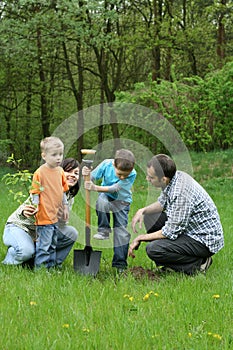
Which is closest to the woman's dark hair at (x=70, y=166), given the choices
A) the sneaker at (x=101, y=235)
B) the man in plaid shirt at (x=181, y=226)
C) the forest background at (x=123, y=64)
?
the sneaker at (x=101, y=235)

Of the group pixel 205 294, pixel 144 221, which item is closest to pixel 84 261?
pixel 144 221

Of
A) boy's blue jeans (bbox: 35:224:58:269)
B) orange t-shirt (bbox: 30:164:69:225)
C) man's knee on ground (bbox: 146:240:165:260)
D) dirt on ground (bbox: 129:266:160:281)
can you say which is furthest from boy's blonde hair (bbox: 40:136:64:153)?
dirt on ground (bbox: 129:266:160:281)

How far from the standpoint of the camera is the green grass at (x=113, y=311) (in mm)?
3418

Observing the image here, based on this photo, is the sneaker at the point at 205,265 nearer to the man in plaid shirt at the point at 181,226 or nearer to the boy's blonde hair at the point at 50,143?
the man in plaid shirt at the point at 181,226

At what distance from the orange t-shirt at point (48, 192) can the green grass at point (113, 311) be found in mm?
557

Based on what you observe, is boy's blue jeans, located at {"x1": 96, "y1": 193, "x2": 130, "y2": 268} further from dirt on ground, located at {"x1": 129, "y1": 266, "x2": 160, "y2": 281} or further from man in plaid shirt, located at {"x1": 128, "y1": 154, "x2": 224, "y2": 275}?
man in plaid shirt, located at {"x1": 128, "y1": 154, "x2": 224, "y2": 275}

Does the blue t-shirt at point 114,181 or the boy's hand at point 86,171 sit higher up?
the boy's hand at point 86,171

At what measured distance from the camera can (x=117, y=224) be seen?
5617mm

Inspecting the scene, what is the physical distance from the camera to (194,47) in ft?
67.4

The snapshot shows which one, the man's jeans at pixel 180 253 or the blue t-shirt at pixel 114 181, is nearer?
the man's jeans at pixel 180 253

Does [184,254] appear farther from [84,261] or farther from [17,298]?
[17,298]

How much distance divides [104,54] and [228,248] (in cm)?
1513

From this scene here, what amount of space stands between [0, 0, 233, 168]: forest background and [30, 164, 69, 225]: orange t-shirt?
22.2ft

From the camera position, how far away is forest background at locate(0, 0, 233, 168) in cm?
1557
